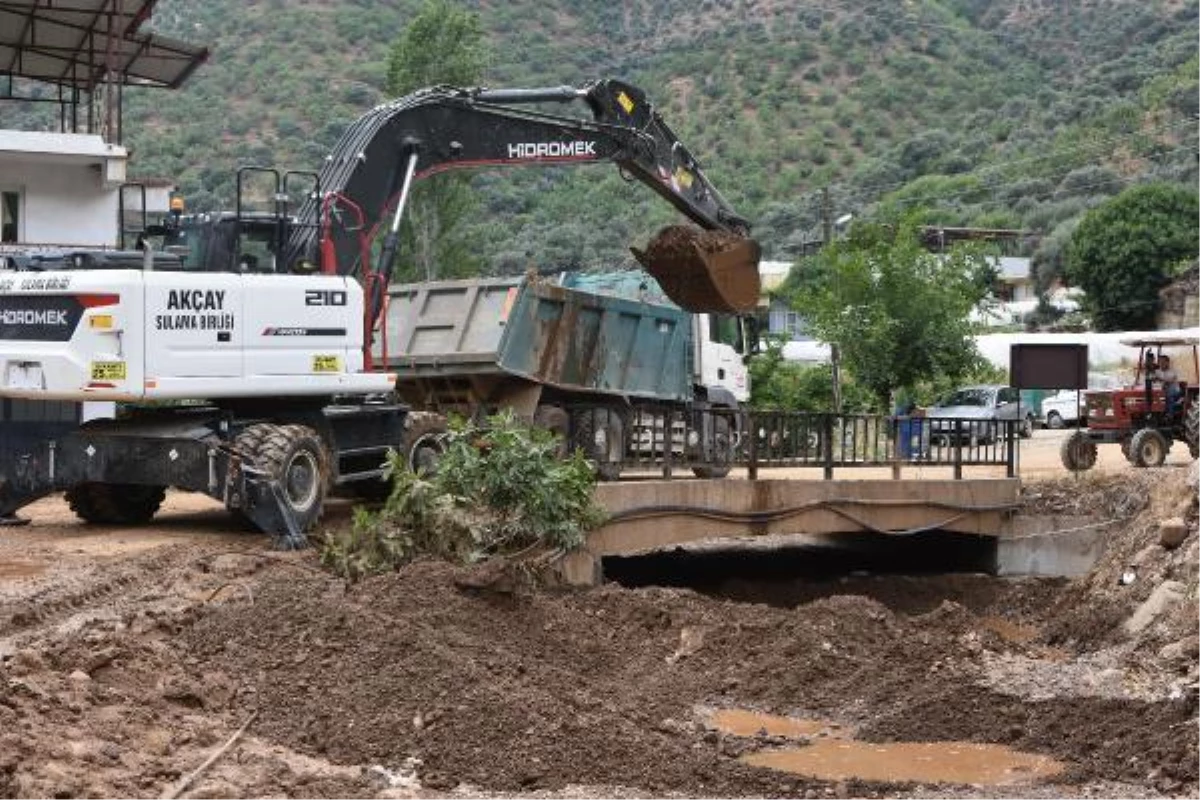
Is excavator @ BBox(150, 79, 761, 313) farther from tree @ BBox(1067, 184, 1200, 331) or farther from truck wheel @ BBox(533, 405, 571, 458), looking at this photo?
tree @ BBox(1067, 184, 1200, 331)

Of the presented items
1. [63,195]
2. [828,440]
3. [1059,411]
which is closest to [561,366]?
[828,440]

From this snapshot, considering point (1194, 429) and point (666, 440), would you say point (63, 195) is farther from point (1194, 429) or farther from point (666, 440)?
point (1194, 429)

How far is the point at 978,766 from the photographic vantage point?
12977mm

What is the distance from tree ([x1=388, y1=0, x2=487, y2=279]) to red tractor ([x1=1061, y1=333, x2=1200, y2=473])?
1973cm

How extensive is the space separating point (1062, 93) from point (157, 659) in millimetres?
79950

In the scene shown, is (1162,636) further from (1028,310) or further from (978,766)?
(1028,310)

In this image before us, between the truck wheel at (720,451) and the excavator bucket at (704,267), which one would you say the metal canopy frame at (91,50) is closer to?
the excavator bucket at (704,267)

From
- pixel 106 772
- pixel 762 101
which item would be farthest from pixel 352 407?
pixel 762 101

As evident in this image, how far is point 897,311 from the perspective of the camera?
45.5 m

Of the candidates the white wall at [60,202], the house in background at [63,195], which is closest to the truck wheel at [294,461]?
the house in background at [63,195]

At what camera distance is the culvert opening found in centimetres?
2389

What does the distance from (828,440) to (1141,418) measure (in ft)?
30.7

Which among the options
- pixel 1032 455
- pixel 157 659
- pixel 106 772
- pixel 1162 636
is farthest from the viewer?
pixel 1032 455

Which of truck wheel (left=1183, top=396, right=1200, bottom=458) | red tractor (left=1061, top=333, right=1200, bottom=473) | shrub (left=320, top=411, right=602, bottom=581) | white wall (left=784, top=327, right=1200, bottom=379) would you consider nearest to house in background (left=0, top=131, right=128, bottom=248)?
shrub (left=320, top=411, right=602, bottom=581)
